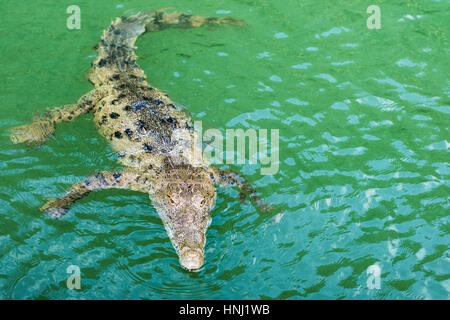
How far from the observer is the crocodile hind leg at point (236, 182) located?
641 centimetres

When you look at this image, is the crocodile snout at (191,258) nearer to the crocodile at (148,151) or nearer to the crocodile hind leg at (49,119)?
the crocodile at (148,151)

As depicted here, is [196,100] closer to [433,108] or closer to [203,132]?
[203,132]

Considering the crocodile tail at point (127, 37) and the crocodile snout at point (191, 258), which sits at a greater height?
the crocodile tail at point (127, 37)

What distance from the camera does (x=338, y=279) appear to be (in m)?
5.45

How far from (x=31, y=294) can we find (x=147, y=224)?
1632 millimetres

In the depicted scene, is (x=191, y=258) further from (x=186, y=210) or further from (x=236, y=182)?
(x=236, y=182)

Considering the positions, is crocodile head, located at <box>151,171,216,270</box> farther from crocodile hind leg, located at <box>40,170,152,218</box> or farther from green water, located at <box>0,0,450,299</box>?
crocodile hind leg, located at <box>40,170,152,218</box>

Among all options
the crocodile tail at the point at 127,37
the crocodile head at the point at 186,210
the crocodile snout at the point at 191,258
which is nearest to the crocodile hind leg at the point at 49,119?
the crocodile tail at the point at 127,37

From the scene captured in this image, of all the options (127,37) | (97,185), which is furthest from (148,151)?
(127,37)

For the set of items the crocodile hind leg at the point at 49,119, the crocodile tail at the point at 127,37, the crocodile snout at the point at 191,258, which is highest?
the crocodile tail at the point at 127,37

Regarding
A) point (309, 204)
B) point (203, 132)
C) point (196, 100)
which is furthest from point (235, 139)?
point (309, 204)

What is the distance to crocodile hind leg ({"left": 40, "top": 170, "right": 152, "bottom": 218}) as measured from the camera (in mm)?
6066

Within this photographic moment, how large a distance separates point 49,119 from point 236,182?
3.47 meters

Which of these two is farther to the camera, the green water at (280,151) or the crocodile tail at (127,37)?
the crocodile tail at (127,37)
